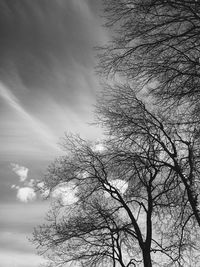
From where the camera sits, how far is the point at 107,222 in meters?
14.7

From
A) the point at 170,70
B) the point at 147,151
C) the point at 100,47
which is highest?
the point at 147,151

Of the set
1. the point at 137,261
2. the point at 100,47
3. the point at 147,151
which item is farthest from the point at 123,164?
the point at 100,47

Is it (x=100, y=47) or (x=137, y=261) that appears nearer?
(x=100, y=47)

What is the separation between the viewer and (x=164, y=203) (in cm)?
1416

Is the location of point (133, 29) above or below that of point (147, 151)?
below

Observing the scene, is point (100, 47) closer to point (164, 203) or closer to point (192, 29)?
point (192, 29)

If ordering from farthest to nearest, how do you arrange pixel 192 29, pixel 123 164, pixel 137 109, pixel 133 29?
pixel 123 164, pixel 137 109, pixel 133 29, pixel 192 29

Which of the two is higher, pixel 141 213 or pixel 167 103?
pixel 141 213

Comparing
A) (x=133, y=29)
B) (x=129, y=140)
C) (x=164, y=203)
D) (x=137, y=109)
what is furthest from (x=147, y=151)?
(x=133, y=29)

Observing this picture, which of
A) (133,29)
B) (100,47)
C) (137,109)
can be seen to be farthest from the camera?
(137,109)

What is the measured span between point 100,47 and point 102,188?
8347 millimetres

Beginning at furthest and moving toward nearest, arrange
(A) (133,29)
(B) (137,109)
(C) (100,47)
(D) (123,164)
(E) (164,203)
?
(E) (164,203) < (D) (123,164) < (B) (137,109) < (C) (100,47) < (A) (133,29)

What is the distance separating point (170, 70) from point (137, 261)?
10.3 metres

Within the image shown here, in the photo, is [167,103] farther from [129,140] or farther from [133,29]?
[129,140]
